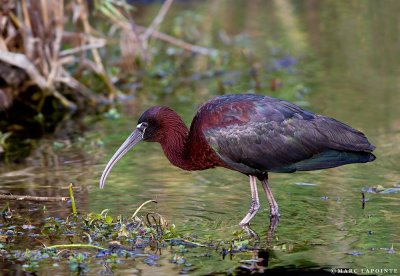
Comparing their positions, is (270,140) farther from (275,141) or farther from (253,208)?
(253,208)

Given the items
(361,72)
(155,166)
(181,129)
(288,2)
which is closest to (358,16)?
(288,2)

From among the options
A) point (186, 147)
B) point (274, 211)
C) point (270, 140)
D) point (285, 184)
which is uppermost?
point (270, 140)

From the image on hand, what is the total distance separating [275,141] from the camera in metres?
8.05

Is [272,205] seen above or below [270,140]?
below

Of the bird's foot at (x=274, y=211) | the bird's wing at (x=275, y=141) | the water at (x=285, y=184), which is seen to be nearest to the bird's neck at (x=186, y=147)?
the bird's wing at (x=275, y=141)

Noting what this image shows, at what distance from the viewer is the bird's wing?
800 cm

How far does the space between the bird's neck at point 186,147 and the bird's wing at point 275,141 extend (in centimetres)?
12

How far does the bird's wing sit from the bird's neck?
120 millimetres

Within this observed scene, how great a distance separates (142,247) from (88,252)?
0.41 metres

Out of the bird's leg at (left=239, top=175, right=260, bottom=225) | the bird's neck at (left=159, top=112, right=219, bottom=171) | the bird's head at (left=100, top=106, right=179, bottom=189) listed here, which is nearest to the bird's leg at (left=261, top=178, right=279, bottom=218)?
the bird's leg at (left=239, top=175, right=260, bottom=225)

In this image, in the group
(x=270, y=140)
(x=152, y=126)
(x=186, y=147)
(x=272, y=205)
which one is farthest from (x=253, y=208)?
Result: (x=152, y=126)

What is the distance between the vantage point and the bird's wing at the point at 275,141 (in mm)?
8000

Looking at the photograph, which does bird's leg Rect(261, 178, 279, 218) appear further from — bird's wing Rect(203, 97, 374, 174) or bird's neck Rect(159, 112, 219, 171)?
Answer: bird's neck Rect(159, 112, 219, 171)

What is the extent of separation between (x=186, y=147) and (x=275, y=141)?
0.80 m
